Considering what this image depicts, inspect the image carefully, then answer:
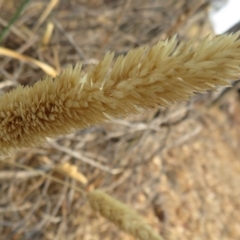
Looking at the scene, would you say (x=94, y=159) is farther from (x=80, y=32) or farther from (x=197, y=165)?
(x=197, y=165)

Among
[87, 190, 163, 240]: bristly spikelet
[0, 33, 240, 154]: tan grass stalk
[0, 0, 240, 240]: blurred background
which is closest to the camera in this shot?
[0, 33, 240, 154]: tan grass stalk

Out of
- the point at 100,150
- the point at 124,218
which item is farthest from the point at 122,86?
the point at 100,150

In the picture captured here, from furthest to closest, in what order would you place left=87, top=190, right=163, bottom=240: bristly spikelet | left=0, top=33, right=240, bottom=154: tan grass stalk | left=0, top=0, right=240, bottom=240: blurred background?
left=0, top=0, right=240, bottom=240: blurred background < left=87, top=190, right=163, bottom=240: bristly spikelet < left=0, top=33, right=240, bottom=154: tan grass stalk

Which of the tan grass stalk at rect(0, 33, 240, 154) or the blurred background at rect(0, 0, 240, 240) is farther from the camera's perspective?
the blurred background at rect(0, 0, 240, 240)

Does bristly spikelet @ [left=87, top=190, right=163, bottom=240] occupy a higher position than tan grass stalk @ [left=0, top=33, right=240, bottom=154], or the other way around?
tan grass stalk @ [left=0, top=33, right=240, bottom=154]

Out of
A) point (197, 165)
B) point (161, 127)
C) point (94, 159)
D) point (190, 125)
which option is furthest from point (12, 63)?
point (197, 165)
